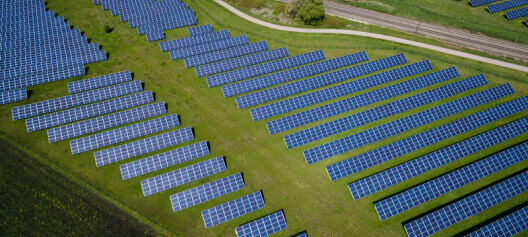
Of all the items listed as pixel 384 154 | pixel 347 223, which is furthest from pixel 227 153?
pixel 384 154

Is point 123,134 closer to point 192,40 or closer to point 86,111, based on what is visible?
point 86,111

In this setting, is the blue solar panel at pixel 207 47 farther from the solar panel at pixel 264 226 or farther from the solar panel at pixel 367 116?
the solar panel at pixel 264 226

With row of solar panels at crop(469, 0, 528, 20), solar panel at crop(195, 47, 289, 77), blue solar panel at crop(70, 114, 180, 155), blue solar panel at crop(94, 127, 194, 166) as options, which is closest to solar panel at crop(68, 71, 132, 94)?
blue solar panel at crop(70, 114, 180, 155)

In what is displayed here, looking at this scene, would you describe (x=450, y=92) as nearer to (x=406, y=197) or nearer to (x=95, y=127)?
(x=406, y=197)

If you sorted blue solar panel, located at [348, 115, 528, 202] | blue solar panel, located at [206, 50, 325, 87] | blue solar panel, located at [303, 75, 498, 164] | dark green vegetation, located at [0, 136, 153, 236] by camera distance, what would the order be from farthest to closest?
blue solar panel, located at [206, 50, 325, 87] < blue solar panel, located at [303, 75, 498, 164] < blue solar panel, located at [348, 115, 528, 202] < dark green vegetation, located at [0, 136, 153, 236]

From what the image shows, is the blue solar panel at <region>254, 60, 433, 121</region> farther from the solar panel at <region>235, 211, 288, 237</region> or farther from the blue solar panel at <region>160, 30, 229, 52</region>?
the blue solar panel at <region>160, 30, 229, 52</region>
